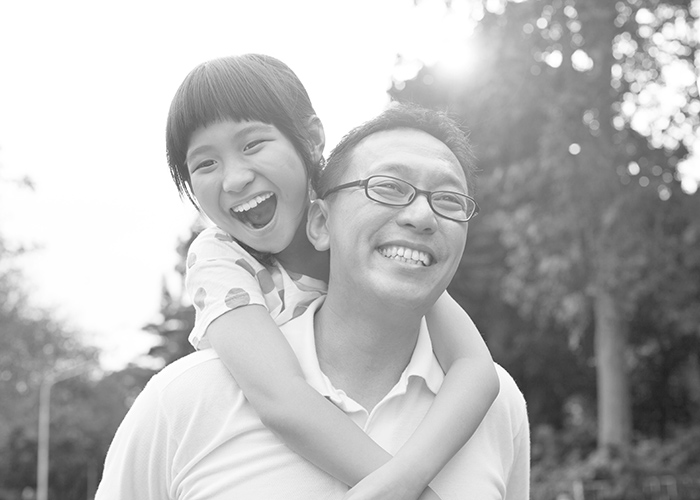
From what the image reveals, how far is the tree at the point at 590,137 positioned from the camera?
16.6 meters

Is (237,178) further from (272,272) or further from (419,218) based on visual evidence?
(419,218)

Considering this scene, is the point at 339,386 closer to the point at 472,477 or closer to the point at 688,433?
the point at 472,477

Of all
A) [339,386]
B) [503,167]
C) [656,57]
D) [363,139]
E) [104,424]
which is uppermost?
[363,139]

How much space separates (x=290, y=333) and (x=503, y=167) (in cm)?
1798

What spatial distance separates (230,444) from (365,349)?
1.35 ft

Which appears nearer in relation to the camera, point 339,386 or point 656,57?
point 339,386

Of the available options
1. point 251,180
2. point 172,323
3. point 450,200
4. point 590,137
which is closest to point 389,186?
point 450,200

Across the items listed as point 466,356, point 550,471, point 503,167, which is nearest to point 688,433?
point 550,471

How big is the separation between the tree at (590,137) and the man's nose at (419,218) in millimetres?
14699

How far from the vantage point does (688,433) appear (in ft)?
71.9

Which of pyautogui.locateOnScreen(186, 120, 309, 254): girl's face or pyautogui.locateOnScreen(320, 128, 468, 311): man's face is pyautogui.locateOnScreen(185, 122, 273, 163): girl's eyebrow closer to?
pyautogui.locateOnScreen(186, 120, 309, 254): girl's face

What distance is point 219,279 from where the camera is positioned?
247 centimetres

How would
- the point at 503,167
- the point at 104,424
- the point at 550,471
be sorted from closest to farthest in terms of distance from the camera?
1. the point at 503,167
2. the point at 550,471
3. the point at 104,424

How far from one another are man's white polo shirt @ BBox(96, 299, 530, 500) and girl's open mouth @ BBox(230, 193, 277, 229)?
1.09 ft
